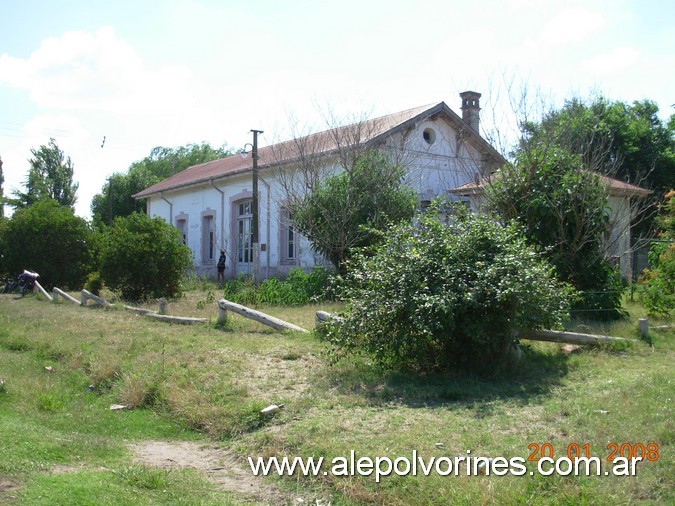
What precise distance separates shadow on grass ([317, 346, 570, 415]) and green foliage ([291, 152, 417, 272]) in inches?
374

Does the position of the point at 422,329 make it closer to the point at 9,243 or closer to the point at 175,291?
the point at 175,291

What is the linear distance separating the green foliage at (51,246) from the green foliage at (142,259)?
5.05 m

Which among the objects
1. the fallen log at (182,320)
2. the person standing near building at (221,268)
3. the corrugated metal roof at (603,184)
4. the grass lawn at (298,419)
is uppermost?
the corrugated metal roof at (603,184)

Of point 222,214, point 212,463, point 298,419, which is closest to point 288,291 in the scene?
point 298,419

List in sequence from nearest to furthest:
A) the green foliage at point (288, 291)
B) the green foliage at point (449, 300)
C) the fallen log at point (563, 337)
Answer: the green foliage at point (449, 300)
the fallen log at point (563, 337)
the green foliage at point (288, 291)

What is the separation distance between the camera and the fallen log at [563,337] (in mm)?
9375

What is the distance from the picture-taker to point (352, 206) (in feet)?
61.4

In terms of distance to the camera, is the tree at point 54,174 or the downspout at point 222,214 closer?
the downspout at point 222,214

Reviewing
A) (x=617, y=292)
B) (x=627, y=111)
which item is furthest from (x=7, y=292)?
(x=627, y=111)

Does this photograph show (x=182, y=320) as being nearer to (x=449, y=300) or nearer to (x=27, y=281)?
(x=449, y=300)

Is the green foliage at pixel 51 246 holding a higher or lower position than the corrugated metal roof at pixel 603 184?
lower

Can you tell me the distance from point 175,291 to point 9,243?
27.9 ft
